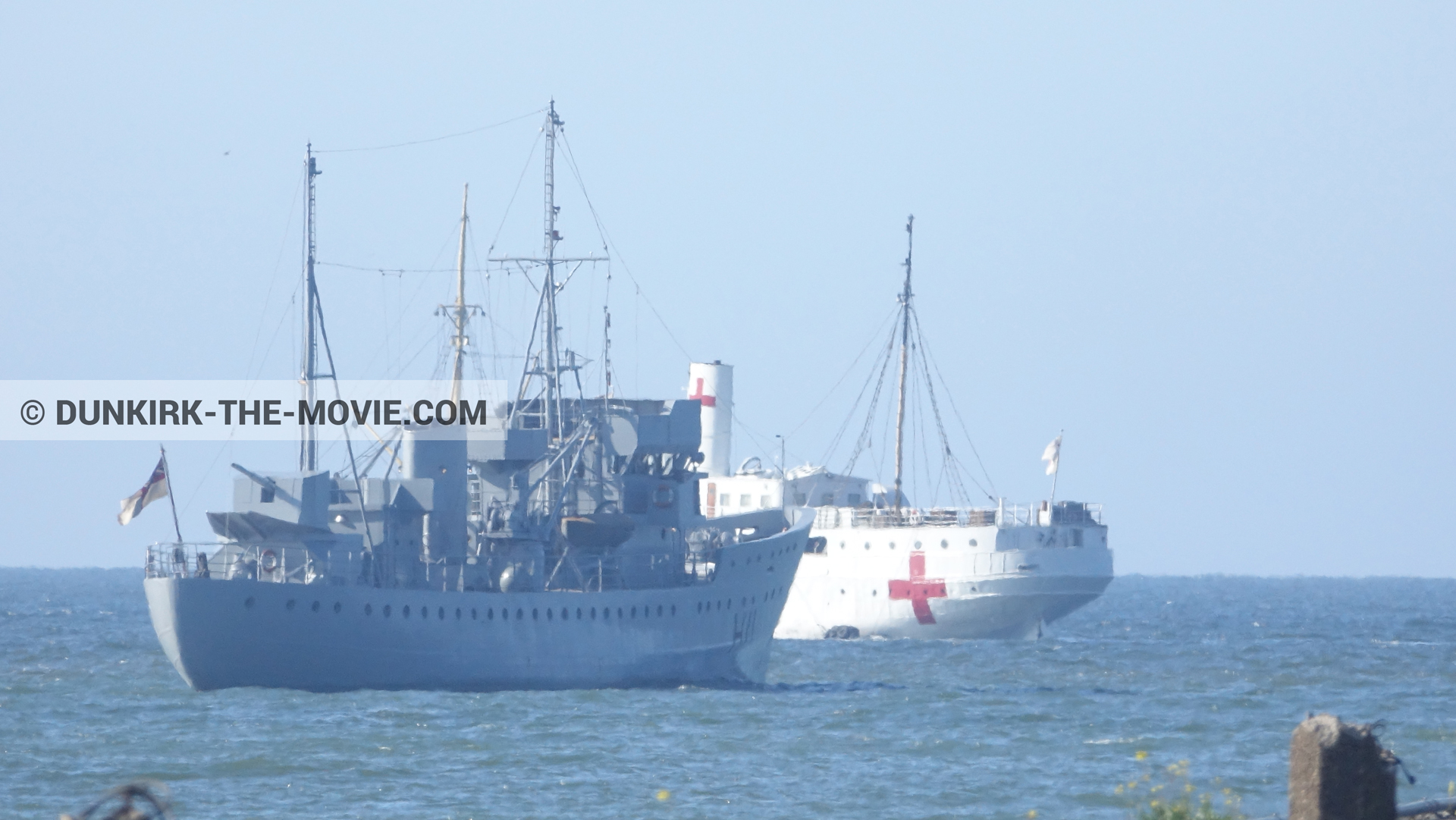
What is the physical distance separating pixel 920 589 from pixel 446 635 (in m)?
34.0

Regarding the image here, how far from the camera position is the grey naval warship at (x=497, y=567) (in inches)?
1481

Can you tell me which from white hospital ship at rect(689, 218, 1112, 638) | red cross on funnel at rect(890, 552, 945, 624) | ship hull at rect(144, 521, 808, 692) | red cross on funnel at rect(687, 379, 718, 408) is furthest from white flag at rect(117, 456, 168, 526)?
red cross on funnel at rect(687, 379, 718, 408)

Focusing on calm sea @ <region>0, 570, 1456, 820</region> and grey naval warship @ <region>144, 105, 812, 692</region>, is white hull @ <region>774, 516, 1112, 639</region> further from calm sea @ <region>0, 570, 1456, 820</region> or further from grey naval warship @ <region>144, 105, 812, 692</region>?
grey naval warship @ <region>144, 105, 812, 692</region>

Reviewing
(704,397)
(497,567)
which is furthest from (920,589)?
(497,567)

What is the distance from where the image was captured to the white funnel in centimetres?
7944

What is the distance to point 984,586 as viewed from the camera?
6912 cm

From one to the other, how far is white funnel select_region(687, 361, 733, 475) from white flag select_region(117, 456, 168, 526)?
138ft

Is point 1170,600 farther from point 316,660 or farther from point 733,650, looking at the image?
point 316,660

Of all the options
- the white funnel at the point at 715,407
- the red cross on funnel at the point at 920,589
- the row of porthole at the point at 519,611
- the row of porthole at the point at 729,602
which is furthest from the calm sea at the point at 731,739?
the white funnel at the point at 715,407

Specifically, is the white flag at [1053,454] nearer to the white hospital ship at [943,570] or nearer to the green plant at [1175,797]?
the white hospital ship at [943,570]

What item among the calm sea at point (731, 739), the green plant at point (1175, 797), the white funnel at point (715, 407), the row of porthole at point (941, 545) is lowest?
the calm sea at point (731, 739)

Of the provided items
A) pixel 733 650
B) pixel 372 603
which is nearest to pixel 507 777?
pixel 372 603

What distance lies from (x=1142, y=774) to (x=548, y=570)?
795 inches

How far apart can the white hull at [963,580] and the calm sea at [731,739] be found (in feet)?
43.7
